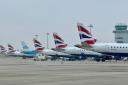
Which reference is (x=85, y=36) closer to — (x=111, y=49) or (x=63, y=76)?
(x=111, y=49)

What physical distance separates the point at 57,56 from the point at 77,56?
19.2 m

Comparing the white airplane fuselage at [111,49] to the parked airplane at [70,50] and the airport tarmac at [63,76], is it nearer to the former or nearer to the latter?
the parked airplane at [70,50]

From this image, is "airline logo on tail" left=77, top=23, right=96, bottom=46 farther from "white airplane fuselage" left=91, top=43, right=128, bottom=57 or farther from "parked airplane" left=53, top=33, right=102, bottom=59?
"parked airplane" left=53, top=33, right=102, bottom=59

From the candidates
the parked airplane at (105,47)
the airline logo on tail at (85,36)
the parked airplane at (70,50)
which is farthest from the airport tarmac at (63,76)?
the parked airplane at (70,50)

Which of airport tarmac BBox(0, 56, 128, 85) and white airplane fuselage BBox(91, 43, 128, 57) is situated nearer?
airport tarmac BBox(0, 56, 128, 85)

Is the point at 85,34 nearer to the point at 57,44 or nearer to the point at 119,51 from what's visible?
the point at 119,51

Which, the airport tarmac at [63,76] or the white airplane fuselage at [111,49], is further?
the white airplane fuselage at [111,49]

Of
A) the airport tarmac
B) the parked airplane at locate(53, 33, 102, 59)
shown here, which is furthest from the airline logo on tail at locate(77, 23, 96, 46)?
the airport tarmac

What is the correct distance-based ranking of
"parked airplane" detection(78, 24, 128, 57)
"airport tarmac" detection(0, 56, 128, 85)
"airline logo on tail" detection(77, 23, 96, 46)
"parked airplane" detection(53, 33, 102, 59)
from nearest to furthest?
"airport tarmac" detection(0, 56, 128, 85) → "parked airplane" detection(78, 24, 128, 57) → "airline logo on tail" detection(77, 23, 96, 46) → "parked airplane" detection(53, 33, 102, 59)

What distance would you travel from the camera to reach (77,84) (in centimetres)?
2784

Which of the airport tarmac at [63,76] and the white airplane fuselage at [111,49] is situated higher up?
the white airplane fuselage at [111,49]

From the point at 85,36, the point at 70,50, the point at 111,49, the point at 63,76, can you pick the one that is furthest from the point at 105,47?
the point at 63,76

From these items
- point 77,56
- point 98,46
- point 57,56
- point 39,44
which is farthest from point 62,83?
point 39,44

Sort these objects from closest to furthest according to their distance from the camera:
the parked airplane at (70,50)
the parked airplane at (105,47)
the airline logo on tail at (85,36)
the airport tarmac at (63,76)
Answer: the airport tarmac at (63,76), the parked airplane at (105,47), the airline logo on tail at (85,36), the parked airplane at (70,50)
